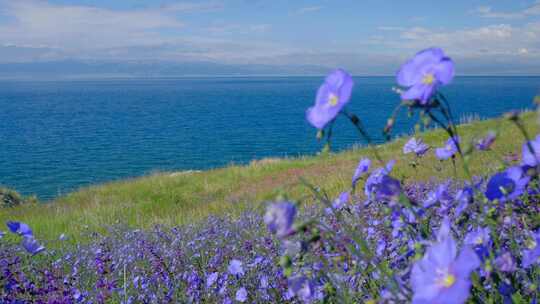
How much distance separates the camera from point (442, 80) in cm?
147

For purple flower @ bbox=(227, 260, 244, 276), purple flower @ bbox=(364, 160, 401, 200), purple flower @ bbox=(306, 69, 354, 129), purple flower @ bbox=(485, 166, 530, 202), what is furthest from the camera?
purple flower @ bbox=(227, 260, 244, 276)

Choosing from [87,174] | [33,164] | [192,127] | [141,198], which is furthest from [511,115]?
[192,127]

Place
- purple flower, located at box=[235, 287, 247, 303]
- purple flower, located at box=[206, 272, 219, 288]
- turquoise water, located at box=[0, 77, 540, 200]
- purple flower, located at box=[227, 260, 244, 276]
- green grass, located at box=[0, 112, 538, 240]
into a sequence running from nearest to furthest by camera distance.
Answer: purple flower, located at box=[235, 287, 247, 303] < purple flower, located at box=[227, 260, 244, 276] < purple flower, located at box=[206, 272, 219, 288] < green grass, located at box=[0, 112, 538, 240] < turquoise water, located at box=[0, 77, 540, 200]

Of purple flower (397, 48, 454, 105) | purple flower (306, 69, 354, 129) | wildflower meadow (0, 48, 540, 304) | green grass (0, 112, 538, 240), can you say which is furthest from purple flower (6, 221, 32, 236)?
green grass (0, 112, 538, 240)

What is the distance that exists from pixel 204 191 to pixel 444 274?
53.7 feet

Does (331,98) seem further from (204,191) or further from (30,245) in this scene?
(204,191)

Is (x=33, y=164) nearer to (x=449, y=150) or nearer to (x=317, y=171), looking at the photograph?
(x=317, y=171)

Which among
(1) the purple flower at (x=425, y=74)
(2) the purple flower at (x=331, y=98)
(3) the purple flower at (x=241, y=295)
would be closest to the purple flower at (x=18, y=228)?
(3) the purple flower at (x=241, y=295)

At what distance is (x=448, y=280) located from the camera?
1.34 meters

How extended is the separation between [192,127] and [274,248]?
70.0 meters

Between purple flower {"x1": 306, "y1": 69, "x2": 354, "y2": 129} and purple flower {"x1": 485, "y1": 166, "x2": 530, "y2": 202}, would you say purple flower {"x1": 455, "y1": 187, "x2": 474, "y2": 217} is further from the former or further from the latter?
purple flower {"x1": 306, "y1": 69, "x2": 354, "y2": 129}

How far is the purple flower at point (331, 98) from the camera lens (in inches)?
60.4

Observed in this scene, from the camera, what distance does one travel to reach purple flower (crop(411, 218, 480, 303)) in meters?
1.26

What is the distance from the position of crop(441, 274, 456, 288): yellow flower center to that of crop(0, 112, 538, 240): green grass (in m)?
8.47
